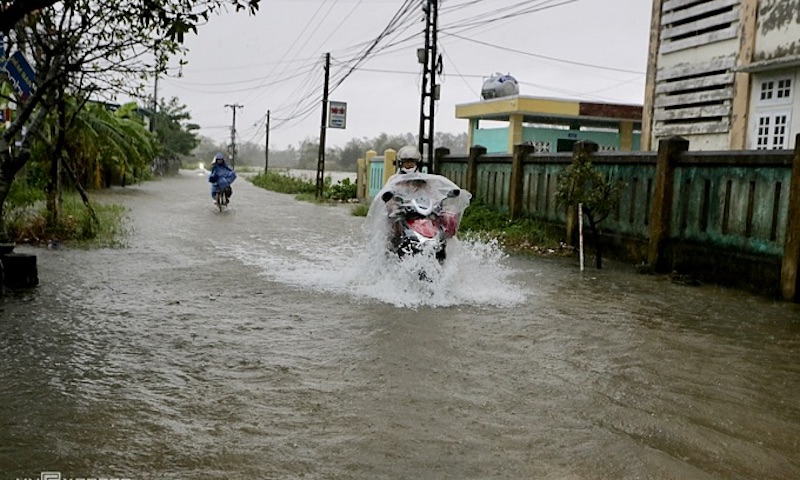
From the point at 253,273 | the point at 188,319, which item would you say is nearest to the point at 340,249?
the point at 253,273

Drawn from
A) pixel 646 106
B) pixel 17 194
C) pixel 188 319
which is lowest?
pixel 188 319

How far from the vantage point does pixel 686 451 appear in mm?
3736

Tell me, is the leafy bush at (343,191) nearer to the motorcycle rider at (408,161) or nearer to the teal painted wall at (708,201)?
the teal painted wall at (708,201)

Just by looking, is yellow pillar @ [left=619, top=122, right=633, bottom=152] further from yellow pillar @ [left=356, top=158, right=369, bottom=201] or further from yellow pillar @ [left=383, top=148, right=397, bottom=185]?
yellow pillar @ [left=356, top=158, right=369, bottom=201]

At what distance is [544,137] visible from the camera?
26516mm

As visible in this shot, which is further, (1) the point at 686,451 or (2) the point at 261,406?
(2) the point at 261,406

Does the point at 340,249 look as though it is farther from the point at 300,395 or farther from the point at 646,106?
the point at 646,106

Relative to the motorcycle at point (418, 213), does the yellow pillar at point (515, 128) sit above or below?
above

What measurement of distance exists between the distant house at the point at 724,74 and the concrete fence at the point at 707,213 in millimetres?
4768

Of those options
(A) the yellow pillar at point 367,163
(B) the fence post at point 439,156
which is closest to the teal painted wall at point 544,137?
(A) the yellow pillar at point 367,163

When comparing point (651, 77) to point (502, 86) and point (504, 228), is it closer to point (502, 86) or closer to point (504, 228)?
point (504, 228)

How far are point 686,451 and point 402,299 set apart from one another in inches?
161

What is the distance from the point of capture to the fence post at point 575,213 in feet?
40.0

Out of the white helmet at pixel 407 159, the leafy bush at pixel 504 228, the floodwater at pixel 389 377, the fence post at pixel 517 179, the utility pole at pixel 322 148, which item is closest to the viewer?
the floodwater at pixel 389 377
